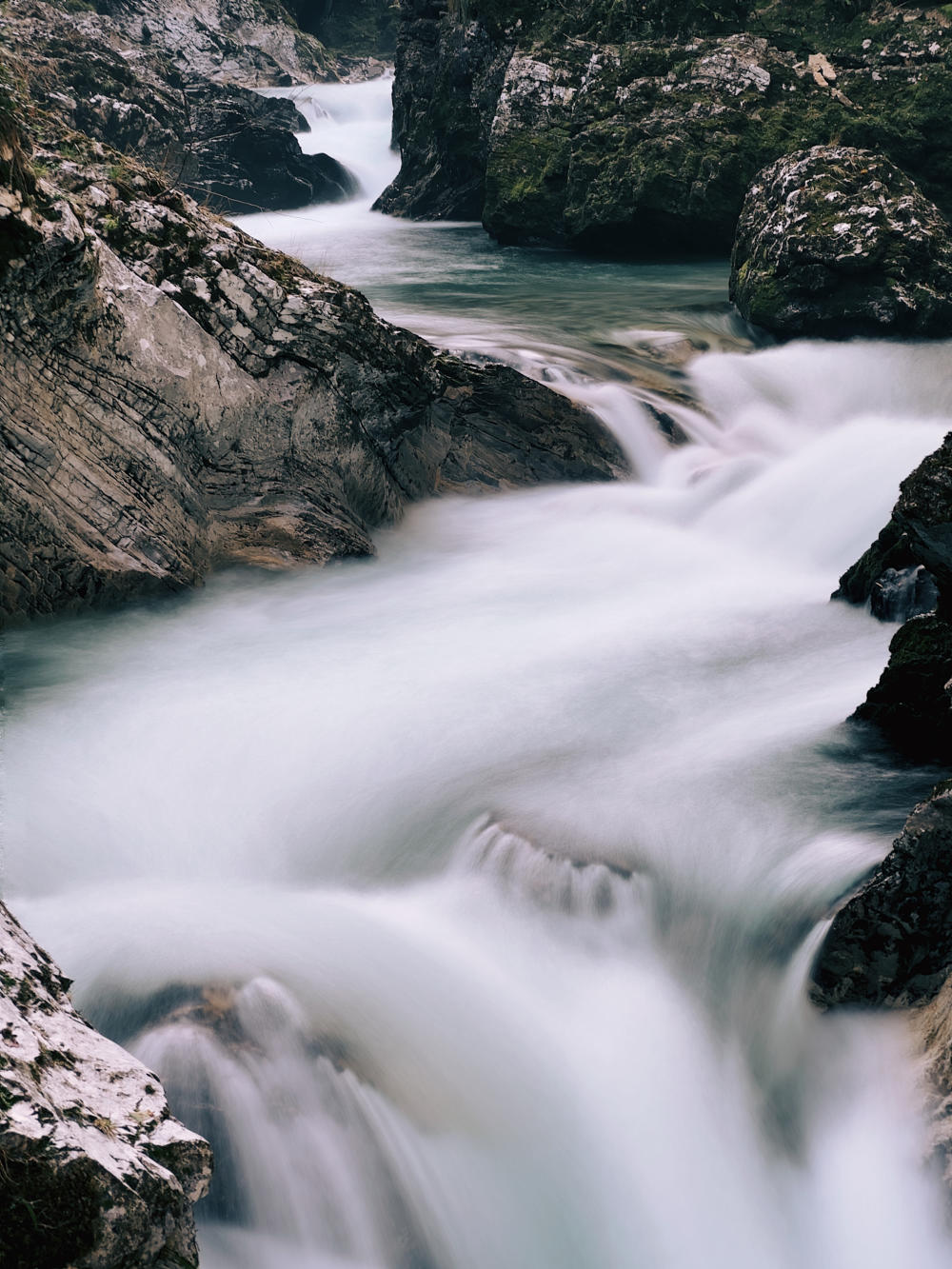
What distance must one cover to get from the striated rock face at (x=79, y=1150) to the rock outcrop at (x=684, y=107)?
14.9 m

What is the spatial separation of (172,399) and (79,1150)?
5292mm

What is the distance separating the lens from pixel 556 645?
20.7 feet

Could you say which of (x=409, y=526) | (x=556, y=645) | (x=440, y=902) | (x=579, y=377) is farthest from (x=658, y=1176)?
(x=579, y=377)

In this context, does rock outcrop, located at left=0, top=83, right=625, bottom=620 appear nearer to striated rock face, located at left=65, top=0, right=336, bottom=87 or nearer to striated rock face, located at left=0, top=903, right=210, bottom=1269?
striated rock face, located at left=0, top=903, right=210, bottom=1269

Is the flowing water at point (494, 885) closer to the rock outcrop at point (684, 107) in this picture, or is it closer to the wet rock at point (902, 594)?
the wet rock at point (902, 594)

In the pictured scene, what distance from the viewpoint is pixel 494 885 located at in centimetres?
420

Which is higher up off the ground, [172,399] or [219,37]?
[219,37]

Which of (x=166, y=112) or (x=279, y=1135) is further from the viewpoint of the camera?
(x=166, y=112)

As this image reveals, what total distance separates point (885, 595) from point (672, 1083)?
11.1ft

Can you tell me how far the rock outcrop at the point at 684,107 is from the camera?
15039mm

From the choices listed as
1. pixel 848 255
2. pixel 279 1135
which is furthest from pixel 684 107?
pixel 279 1135

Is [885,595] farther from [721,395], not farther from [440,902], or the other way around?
[721,395]

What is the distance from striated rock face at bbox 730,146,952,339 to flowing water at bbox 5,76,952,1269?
386 centimetres

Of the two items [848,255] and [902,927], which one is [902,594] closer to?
[902,927]
